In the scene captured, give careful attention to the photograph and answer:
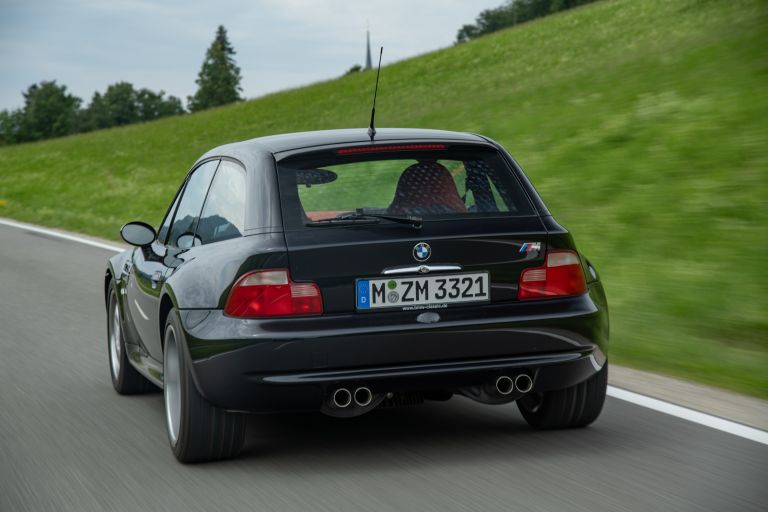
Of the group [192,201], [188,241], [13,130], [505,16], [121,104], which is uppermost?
[505,16]

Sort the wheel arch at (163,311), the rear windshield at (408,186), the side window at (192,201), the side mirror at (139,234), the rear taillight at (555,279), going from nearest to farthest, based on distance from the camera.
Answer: the rear taillight at (555,279) < the rear windshield at (408,186) < the wheel arch at (163,311) < the side window at (192,201) < the side mirror at (139,234)

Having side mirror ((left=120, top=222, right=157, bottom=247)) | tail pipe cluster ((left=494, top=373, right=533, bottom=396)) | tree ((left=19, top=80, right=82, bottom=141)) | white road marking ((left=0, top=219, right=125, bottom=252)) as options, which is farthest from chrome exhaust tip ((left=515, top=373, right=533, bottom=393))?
tree ((left=19, top=80, right=82, bottom=141))

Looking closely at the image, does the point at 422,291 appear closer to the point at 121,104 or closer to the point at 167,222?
the point at 167,222

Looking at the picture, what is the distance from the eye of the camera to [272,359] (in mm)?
5117

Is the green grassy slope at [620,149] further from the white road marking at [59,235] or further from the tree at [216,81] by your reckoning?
the tree at [216,81]

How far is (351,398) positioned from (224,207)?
1262 mm

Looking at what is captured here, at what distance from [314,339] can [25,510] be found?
135cm

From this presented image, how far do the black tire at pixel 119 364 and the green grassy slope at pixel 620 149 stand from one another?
10.6ft

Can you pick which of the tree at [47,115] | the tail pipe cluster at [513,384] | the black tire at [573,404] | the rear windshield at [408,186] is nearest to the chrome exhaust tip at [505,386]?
the tail pipe cluster at [513,384]

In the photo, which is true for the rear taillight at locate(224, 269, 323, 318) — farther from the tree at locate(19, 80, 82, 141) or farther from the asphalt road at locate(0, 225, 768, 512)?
the tree at locate(19, 80, 82, 141)

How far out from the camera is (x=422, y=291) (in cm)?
525

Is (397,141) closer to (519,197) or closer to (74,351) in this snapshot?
(519,197)

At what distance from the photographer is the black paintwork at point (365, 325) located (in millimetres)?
5129

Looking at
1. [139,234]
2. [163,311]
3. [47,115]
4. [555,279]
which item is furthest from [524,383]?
[47,115]
